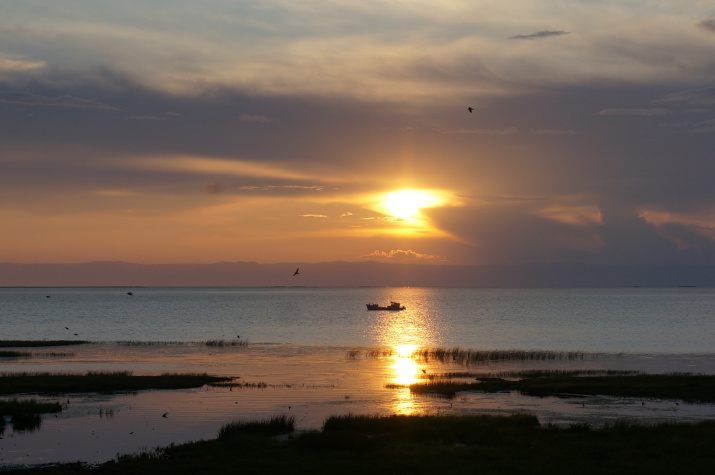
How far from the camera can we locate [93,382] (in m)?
54.2

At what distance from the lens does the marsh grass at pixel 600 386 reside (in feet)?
163

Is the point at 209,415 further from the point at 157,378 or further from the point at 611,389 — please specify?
the point at 611,389

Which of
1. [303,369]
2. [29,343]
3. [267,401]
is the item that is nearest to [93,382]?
[267,401]

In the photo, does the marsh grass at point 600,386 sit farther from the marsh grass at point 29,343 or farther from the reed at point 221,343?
the marsh grass at point 29,343

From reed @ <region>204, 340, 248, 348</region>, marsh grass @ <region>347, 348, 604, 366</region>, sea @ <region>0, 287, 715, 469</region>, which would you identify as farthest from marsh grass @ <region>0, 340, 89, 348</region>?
marsh grass @ <region>347, 348, 604, 366</region>

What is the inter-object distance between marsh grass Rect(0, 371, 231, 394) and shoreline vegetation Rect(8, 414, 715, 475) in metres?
21.4

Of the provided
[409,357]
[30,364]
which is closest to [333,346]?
[409,357]

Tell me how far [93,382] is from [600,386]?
38954mm

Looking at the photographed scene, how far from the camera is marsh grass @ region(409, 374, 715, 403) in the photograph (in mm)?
49625

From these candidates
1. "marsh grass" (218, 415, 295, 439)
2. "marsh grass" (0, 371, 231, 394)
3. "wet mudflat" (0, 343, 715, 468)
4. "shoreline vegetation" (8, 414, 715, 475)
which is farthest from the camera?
"marsh grass" (0, 371, 231, 394)

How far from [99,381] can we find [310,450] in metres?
30.3

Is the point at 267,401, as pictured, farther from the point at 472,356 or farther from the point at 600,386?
the point at 472,356

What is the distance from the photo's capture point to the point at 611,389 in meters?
52.1

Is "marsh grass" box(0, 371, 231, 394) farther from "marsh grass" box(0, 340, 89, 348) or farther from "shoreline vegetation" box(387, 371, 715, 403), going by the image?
"marsh grass" box(0, 340, 89, 348)
